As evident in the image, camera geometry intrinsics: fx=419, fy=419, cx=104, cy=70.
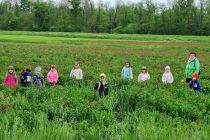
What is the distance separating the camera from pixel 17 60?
1057 inches

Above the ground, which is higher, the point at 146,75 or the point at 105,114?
the point at 105,114

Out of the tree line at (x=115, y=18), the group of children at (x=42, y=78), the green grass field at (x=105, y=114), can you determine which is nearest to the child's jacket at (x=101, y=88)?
the group of children at (x=42, y=78)

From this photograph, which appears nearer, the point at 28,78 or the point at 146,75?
the point at 28,78

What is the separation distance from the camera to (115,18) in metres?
118

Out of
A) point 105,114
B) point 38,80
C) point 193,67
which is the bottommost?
point 38,80

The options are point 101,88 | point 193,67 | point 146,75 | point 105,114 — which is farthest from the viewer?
point 146,75

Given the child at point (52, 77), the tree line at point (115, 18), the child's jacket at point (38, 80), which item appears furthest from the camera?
the tree line at point (115, 18)

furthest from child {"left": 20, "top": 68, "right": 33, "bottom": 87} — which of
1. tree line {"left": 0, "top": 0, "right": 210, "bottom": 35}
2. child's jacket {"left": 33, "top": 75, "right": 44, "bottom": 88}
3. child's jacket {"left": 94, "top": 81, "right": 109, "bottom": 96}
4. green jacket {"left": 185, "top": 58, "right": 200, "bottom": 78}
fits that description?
tree line {"left": 0, "top": 0, "right": 210, "bottom": 35}

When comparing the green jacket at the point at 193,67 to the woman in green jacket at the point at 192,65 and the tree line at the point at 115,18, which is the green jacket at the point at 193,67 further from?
the tree line at the point at 115,18

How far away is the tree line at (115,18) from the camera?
332ft

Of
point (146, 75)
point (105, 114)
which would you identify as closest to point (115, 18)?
point (146, 75)

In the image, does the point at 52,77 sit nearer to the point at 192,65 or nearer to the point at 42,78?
the point at 42,78

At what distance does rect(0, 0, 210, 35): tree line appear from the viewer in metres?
101

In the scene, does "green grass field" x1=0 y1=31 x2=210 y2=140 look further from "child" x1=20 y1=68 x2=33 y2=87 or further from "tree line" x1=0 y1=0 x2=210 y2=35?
"tree line" x1=0 y1=0 x2=210 y2=35
